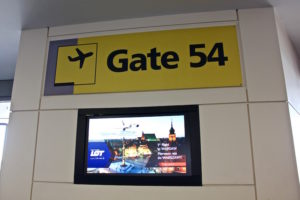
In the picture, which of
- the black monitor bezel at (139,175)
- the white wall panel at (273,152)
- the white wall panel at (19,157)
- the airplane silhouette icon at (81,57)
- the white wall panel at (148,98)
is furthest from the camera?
the airplane silhouette icon at (81,57)

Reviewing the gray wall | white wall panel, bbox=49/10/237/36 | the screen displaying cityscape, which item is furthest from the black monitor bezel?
the gray wall

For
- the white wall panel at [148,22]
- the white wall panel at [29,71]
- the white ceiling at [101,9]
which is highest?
the white ceiling at [101,9]

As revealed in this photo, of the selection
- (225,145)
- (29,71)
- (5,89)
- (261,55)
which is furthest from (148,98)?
(5,89)

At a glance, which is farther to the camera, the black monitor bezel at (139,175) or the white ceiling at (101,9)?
the white ceiling at (101,9)

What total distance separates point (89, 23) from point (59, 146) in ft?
4.28

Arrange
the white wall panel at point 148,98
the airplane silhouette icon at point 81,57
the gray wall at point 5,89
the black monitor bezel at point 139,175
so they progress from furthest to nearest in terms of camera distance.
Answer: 1. the gray wall at point 5,89
2. the airplane silhouette icon at point 81,57
3. the white wall panel at point 148,98
4. the black monitor bezel at point 139,175

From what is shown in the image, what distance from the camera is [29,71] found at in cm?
261

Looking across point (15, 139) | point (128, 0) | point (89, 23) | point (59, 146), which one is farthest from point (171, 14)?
point (15, 139)

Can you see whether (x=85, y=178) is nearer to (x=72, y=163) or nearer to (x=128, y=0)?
(x=72, y=163)

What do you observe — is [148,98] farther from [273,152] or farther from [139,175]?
[273,152]

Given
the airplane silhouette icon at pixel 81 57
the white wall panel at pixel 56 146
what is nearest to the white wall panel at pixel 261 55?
the airplane silhouette icon at pixel 81 57

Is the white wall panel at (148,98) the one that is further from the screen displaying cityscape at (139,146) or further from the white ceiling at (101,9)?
the white ceiling at (101,9)

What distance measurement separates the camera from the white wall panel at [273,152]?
77.0 inches

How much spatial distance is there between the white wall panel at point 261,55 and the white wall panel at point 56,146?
171 centimetres
